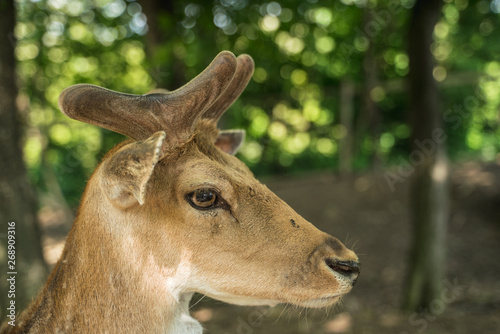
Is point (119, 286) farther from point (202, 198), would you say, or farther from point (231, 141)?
point (231, 141)

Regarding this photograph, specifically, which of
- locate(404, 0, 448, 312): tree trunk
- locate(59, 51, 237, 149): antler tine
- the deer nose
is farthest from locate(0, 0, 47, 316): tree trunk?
locate(404, 0, 448, 312): tree trunk

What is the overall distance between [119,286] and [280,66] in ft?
14.8

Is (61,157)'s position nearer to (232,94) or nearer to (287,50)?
(287,50)

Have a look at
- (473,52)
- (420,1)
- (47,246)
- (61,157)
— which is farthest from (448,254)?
(61,157)

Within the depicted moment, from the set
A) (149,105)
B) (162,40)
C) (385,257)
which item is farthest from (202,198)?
(385,257)

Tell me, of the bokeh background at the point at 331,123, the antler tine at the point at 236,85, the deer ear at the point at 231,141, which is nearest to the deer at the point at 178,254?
the bokeh background at the point at 331,123

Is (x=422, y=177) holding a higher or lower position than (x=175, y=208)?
lower

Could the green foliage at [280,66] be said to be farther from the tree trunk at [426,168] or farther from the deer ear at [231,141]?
the deer ear at [231,141]

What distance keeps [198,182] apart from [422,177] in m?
4.67

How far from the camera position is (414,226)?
240 inches

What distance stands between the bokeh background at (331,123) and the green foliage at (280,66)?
0.12ft

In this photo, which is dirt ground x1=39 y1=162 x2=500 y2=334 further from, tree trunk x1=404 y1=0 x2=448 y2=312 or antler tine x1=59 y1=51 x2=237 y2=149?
antler tine x1=59 y1=51 x2=237 y2=149

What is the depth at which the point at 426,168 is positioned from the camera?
5859 mm

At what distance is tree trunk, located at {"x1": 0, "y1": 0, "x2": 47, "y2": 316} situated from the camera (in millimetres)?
3973
